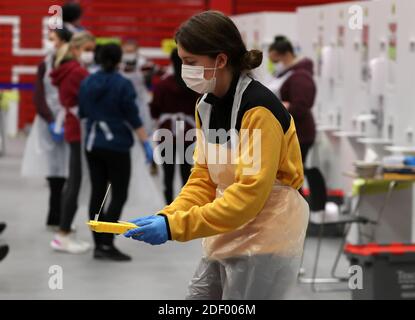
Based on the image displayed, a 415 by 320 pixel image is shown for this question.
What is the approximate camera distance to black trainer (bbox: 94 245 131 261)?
22.6ft

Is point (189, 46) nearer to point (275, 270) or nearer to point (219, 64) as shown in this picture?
point (219, 64)

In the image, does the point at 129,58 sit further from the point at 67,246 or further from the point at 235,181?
the point at 235,181

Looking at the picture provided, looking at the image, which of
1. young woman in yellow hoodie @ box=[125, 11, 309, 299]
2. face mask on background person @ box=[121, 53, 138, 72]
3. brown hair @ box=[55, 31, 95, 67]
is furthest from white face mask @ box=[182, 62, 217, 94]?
face mask on background person @ box=[121, 53, 138, 72]

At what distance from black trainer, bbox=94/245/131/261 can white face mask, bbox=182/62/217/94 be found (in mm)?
4186

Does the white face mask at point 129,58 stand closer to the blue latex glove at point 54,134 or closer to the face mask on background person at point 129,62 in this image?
the face mask on background person at point 129,62

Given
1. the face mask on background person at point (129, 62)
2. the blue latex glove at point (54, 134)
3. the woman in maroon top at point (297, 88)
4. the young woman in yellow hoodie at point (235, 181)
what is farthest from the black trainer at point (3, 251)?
the face mask on background person at point (129, 62)

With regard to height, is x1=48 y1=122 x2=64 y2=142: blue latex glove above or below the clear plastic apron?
below

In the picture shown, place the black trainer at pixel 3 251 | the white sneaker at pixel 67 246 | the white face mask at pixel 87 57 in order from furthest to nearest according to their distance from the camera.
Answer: the white face mask at pixel 87 57, the white sneaker at pixel 67 246, the black trainer at pixel 3 251

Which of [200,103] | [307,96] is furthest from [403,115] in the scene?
[200,103]

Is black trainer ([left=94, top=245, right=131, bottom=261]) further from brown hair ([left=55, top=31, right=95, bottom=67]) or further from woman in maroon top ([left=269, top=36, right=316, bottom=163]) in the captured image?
woman in maroon top ([left=269, top=36, right=316, bottom=163])

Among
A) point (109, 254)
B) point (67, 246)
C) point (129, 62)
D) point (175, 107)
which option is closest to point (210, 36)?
point (109, 254)

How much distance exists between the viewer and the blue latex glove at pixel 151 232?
8.76ft

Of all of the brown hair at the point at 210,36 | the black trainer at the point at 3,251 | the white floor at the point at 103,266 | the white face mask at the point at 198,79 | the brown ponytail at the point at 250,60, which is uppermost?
the brown hair at the point at 210,36
